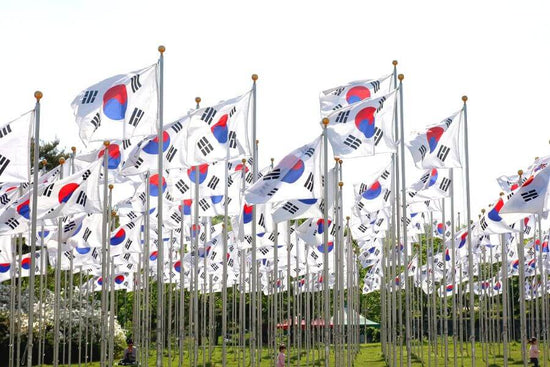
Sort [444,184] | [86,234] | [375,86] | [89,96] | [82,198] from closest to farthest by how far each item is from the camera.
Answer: [89,96] → [82,198] → [375,86] → [444,184] → [86,234]

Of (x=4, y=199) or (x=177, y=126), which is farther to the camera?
(x=4, y=199)

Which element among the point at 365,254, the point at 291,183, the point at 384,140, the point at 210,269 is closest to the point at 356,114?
the point at 384,140

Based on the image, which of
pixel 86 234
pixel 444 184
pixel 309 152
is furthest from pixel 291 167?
pixel 86 234

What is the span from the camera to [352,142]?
19250 millimetres

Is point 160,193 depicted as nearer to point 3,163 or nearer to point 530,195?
point 3,163

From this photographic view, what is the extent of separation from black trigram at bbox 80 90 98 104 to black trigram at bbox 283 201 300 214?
17.4 feet

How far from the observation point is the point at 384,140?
1938 cm

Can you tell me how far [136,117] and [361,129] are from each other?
17.1 feet

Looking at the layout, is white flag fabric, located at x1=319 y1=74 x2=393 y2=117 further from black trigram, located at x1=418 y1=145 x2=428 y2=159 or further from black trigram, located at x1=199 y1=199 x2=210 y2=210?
black trigram, located at x1=199 y1=199 x2=210 y2=210

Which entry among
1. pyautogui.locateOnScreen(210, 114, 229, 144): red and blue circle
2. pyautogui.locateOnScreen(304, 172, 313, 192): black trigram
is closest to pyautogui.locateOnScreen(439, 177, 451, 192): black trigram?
pyautogui.locateOnScreen(304, 172, 313, 192): black trigram

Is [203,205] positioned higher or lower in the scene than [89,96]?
lower

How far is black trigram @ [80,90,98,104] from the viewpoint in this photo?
18.4 metres

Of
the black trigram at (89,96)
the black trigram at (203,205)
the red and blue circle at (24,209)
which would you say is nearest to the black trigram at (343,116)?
the black trigram at (89,96)

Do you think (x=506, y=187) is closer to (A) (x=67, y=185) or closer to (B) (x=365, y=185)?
(B) (x=365, y=185)
